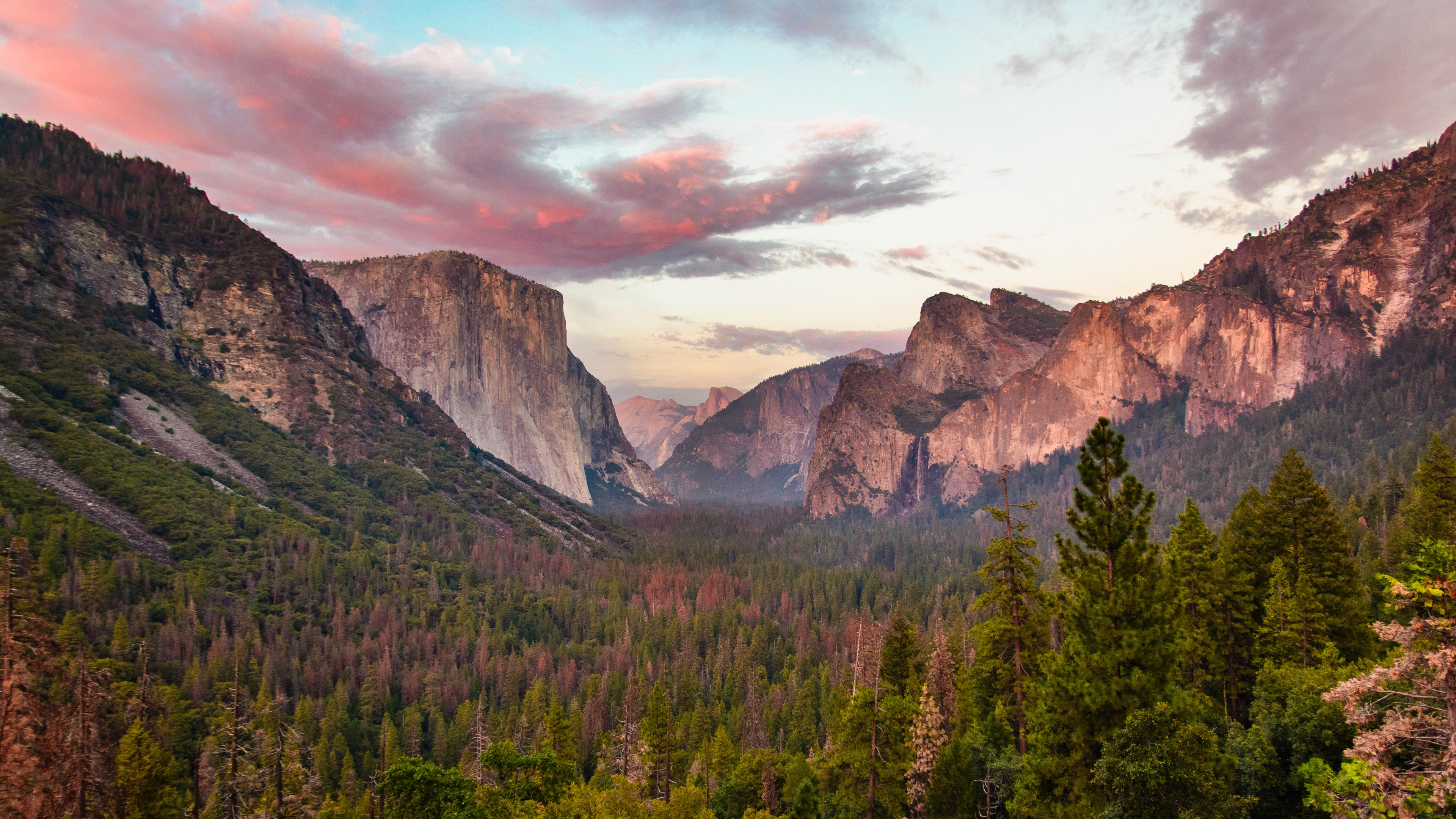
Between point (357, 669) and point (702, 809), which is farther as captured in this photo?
point (357, 669)

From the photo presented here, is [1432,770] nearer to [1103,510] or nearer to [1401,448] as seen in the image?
[1103,510]

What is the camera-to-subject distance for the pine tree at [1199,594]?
39875mm

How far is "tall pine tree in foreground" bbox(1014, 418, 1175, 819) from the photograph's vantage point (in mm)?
25984

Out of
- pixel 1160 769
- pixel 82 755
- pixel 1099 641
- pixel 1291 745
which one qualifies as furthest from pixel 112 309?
pixel 1291 745

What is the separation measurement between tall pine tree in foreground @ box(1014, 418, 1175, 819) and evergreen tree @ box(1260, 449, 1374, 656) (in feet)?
64.0

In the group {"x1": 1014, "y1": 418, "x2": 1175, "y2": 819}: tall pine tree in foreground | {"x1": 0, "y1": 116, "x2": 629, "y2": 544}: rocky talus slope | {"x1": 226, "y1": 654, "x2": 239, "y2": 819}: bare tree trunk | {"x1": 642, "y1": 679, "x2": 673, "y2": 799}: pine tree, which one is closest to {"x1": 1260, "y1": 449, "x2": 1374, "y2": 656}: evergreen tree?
{"x1": 1014, "y1": 418, "x2": 1175, "y2": 819}: tall pine tree in foreground

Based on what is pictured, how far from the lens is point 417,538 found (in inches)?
6875

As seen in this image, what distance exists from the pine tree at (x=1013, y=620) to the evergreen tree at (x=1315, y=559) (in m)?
15.5

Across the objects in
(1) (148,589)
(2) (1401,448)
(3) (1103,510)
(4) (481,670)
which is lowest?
(4) (481,670)

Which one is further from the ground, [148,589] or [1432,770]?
[1432,770]

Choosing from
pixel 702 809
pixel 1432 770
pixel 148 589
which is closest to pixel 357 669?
pixel 148 589

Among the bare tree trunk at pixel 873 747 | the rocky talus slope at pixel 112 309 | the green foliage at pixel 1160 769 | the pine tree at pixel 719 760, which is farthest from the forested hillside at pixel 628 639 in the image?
the rocky talus slope at pixel 112 309

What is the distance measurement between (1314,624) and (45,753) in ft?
211

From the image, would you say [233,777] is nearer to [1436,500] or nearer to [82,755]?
[82,755]
